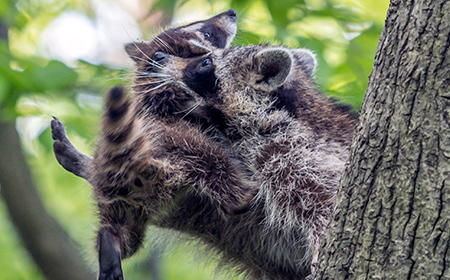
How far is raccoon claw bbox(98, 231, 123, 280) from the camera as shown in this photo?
2.20 meters

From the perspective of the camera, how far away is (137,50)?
326 cm

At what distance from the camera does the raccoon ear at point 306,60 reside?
3371 millimetres

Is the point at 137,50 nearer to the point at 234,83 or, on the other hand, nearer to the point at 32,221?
the point at 234,83

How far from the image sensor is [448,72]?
4.59 feet

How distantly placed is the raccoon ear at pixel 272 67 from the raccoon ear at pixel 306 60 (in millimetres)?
526

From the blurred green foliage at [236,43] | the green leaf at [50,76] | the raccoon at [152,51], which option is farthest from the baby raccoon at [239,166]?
the green leaf at [50,76]

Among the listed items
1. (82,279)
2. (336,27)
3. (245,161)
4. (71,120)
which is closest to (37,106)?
(71,120)

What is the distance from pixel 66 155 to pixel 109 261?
4.07ft

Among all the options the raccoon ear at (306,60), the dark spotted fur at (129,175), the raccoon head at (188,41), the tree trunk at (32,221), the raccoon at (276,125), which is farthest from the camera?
the tree trunk at (32,221)

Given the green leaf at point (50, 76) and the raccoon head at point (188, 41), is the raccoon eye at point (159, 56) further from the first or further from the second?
the green leaf at point (50, 76)

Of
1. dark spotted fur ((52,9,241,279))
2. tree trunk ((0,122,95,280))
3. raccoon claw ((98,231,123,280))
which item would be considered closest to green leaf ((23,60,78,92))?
dark spotted fur ((52,9,241,279))

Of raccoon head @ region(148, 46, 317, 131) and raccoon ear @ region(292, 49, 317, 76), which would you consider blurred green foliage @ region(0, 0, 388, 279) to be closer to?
raccoon ear @ region(292, 49, 317, 76)

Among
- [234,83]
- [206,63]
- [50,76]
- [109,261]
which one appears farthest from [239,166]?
[50,76]

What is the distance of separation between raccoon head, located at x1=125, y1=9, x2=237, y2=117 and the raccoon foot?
646mm
